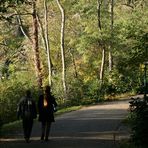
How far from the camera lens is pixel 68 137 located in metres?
19.0

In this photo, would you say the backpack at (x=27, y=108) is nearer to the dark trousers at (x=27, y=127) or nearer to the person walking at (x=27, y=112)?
the person walking at (x=27, y=112)

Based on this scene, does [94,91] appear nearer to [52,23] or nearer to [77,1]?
[77,1]

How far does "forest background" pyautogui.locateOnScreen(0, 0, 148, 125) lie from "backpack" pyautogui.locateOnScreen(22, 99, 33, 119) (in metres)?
11.3

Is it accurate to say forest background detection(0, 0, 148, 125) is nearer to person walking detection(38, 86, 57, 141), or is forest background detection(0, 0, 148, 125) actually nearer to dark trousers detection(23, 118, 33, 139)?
dark trousers detection(23, 118, 33, 139)

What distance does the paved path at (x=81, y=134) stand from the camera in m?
17.1

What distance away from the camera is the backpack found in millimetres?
17656

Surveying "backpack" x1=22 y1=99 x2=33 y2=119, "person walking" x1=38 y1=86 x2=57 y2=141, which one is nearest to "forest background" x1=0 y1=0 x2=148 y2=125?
"backpack" x1=22 y1=99 x2=33 y2=119

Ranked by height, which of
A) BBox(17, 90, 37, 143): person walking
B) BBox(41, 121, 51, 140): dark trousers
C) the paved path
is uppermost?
BBox(17, 90, 37, 143): person walking

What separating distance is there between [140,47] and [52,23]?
40.6 m

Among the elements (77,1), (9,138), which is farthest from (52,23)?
(9,138)

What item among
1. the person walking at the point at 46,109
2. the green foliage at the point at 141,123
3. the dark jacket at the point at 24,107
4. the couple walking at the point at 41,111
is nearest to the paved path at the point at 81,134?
the couple walking at the point at 41,111

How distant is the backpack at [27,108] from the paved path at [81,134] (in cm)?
89

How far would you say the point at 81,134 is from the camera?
19.9m

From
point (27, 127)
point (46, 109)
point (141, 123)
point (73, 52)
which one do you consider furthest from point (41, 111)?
point (73, 52)
